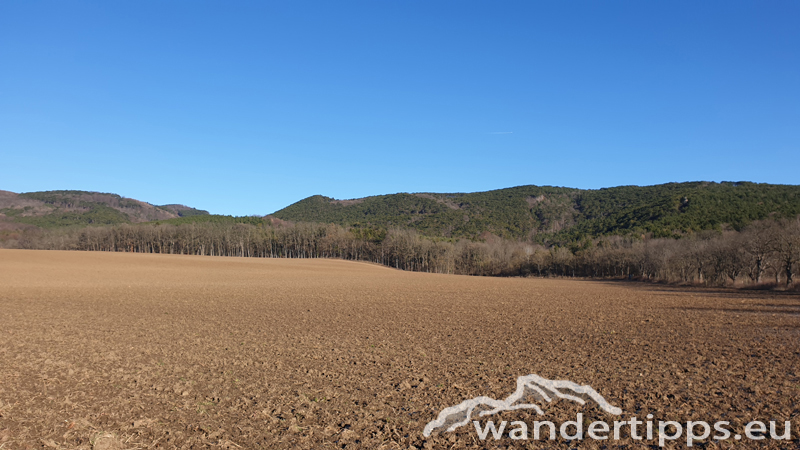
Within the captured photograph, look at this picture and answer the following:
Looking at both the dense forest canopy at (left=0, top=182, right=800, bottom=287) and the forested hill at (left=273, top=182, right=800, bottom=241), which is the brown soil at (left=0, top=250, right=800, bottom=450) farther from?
the forested hill at (left=273, top=182, right=800, bottom=241)

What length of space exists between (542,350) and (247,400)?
32.0ft

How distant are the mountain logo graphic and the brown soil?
0.25 metres

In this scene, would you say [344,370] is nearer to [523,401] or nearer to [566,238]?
[523,401]

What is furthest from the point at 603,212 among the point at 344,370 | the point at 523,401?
the point at 523,401

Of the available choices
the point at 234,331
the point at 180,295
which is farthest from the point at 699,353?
the point at 180,295

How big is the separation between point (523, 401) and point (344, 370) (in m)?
4.97

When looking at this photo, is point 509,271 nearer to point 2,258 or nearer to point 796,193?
point 796,193

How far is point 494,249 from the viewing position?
106062 mm

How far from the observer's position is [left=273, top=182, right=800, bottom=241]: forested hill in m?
Answer: 89.4

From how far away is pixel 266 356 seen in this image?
13469mm

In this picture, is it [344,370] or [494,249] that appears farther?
[494,249]

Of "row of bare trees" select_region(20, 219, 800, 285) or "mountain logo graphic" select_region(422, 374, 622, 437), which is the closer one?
"mountain logo graphic" select_region(422, 374, 622, 437)

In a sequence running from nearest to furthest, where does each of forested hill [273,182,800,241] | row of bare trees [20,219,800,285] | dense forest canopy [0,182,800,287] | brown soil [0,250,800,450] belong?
brown soil [0,250,800,450] → row of bare trees [20,219,800,285] → dense forest canopy [0,182,800,287] → forested hill [273,182,800,241]

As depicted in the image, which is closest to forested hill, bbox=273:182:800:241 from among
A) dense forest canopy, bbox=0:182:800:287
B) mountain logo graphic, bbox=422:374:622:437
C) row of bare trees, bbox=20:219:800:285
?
dense forest canopy, bbox=0:182:800:287
